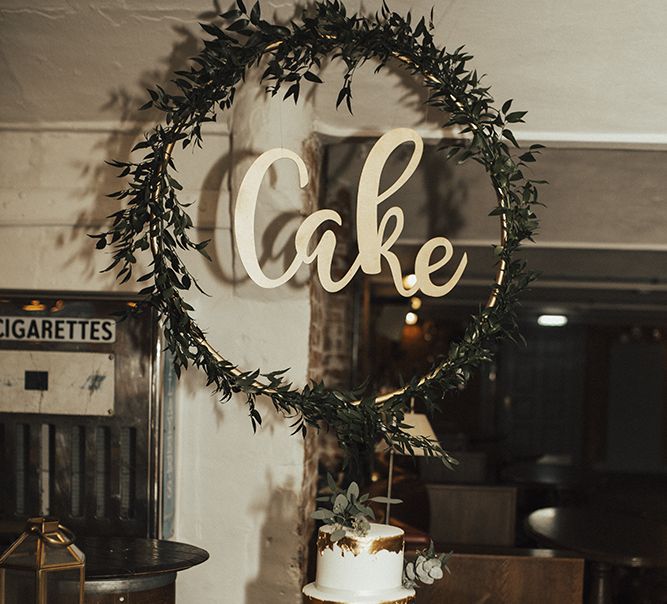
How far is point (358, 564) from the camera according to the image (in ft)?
7.60

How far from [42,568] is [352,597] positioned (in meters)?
0.82

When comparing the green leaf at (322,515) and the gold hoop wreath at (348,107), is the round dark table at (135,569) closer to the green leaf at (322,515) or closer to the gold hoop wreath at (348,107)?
the green leaf at (322,515)

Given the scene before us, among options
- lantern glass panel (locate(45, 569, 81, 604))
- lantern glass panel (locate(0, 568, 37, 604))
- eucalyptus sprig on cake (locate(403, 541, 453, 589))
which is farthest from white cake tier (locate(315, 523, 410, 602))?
lantern glass panel (locate(0, 568, 37, 604))

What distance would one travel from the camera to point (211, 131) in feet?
10.0

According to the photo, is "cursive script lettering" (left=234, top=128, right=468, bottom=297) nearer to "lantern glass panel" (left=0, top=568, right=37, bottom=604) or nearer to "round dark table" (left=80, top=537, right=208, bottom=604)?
"round dark table" (left=80, top=537, right=208, bottom=604)

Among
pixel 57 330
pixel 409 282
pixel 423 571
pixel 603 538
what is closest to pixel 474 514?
pixel 603 538

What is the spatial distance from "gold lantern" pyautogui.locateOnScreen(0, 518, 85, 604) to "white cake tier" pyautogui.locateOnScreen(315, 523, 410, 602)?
659 mm

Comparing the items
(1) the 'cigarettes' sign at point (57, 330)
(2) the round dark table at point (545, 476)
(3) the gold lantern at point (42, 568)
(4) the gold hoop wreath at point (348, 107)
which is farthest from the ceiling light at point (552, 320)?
(3) the gold lantern at point (42, 568)

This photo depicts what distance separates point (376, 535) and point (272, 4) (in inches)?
67.2

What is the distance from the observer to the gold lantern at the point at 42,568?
86.1 inches

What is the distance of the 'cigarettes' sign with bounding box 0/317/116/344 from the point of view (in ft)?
9.52

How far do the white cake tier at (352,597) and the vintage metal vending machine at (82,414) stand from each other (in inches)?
29.5

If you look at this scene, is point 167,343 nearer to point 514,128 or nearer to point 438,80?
point 438,80

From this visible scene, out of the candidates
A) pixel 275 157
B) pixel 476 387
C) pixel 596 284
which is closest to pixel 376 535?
pixel 275 157
